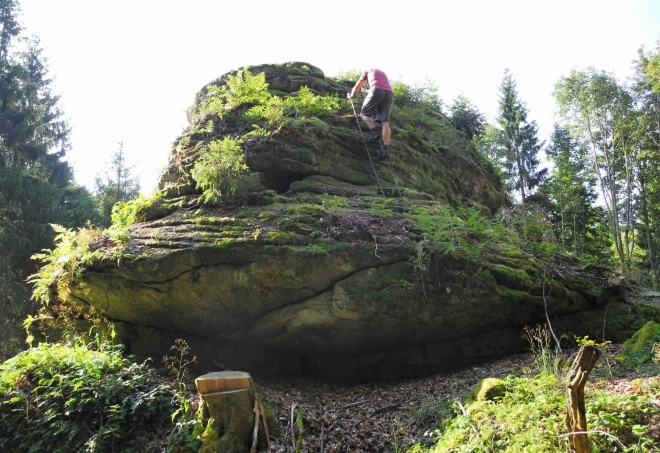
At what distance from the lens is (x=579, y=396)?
3.64 meters

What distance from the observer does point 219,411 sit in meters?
5.03

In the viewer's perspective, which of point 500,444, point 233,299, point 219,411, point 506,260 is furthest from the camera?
point 506,260

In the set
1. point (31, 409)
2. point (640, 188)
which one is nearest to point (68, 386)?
point (31, 409)

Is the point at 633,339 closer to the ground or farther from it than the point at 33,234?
closer to the ground

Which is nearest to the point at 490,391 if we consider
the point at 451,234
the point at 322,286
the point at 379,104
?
the point at 451,234

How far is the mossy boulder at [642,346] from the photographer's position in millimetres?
5883

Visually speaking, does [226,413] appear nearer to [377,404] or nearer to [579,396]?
[377,404]

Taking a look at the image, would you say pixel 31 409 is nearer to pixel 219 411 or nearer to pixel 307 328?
pixel 219 411

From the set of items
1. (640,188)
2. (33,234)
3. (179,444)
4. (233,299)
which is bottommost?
(179,444)

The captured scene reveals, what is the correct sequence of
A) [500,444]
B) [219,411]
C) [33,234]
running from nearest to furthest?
[500,444]
[219,411]
[33,234]

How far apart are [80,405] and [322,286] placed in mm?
3867

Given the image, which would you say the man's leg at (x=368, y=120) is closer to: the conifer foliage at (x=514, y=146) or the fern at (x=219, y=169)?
the fern at (x=219, y=169)

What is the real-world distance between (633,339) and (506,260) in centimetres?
228

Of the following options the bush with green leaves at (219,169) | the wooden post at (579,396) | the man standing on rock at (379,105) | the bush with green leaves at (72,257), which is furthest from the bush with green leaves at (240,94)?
the wooden post at (579,396)
